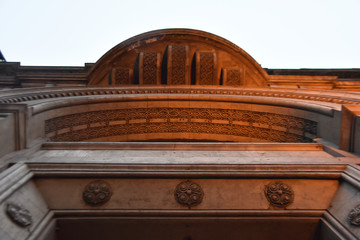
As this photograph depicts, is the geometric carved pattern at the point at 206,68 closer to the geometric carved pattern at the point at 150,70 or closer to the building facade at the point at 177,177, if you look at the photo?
the geometric carved pattern at the point at 150,70

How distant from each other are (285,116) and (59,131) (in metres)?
5.47

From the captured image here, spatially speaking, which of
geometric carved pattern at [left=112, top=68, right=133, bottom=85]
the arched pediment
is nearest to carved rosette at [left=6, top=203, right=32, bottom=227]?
the arched pediment

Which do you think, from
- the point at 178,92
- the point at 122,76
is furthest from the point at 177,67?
the point at 122,76

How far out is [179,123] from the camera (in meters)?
7.15

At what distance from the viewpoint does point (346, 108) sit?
13.6 feet

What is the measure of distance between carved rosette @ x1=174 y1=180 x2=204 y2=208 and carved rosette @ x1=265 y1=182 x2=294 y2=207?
0.90 metres

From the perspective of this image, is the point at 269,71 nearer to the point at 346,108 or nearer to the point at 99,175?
the point at 346,108

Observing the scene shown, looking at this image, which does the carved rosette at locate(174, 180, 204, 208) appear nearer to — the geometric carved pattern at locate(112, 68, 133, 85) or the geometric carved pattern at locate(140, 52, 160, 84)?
the geometric carved pattern at locate(140, 52, 160, 84)

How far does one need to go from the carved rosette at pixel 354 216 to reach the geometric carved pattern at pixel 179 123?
333 centimetres

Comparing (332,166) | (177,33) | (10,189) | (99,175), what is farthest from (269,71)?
(10,189)

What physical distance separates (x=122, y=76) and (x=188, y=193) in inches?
257

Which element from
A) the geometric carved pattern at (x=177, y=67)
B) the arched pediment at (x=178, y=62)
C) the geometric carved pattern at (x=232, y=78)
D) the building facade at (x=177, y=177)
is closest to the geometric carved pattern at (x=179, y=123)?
the building facade at (x=177, y=177)

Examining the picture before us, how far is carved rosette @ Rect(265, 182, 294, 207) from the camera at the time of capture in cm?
323

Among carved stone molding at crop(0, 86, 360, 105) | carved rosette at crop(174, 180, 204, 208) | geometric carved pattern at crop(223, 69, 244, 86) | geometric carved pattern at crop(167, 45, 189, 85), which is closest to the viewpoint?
carved rosette at crop(174, 180, 204, 208)
